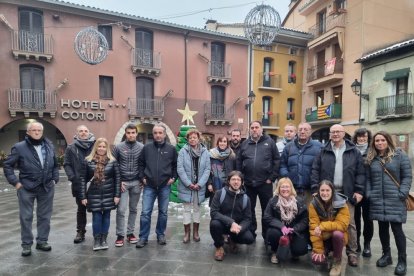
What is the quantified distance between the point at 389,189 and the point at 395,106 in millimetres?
13880

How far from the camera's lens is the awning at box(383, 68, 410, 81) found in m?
14.9

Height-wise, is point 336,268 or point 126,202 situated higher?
point 126,202

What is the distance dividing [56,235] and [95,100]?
42.4 ft

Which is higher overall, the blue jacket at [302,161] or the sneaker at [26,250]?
the blue jacket at [302,161]

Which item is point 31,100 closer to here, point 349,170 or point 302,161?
point 302,161

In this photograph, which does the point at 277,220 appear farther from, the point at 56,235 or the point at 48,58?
the point at 48,58

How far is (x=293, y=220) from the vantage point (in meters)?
4.17

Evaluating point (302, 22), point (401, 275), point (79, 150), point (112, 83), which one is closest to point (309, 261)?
point (401, 275)

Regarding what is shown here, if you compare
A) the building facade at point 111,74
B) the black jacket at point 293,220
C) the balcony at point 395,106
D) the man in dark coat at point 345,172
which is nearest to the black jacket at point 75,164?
the black jacket at point 293,220

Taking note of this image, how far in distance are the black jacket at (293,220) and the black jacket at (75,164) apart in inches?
107

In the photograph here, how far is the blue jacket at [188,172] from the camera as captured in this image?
16.1 ft

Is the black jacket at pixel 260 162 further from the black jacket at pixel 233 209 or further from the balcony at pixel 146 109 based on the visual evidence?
the balcony at pixel 146 109

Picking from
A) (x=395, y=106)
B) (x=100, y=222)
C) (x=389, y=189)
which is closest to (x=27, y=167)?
(x=100, y=222)

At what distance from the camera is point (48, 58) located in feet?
51.9
